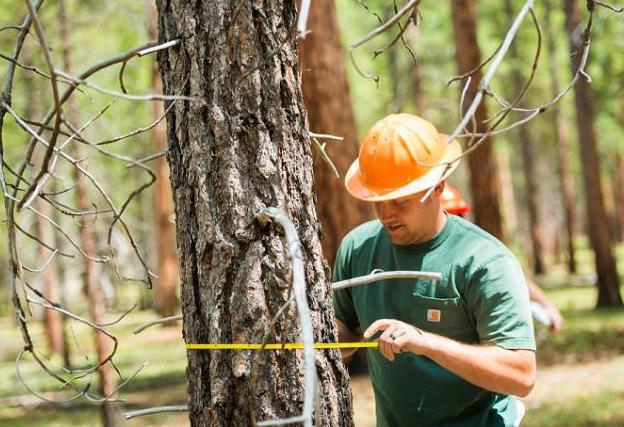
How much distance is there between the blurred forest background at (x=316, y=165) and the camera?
8.98 metres

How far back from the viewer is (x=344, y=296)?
3324mm

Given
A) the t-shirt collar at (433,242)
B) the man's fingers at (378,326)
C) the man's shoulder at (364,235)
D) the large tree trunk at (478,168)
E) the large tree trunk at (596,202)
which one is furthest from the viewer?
the large tree trunk at (596,202)

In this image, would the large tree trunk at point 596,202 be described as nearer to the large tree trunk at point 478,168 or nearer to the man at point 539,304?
the large tree trunk at point 478,168

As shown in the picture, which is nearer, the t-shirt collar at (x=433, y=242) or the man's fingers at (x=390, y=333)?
the man's fingers at (x=390, y=333)

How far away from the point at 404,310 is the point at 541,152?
4178 centimetres

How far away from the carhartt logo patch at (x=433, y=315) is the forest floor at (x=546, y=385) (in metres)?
4.72

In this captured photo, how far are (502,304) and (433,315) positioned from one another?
11.4 inches

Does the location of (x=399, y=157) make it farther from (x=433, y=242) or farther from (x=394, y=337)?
(x=394, y=337)

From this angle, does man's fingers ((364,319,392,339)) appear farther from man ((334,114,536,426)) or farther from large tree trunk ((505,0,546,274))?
large tree trunk ((505,0,546,274))

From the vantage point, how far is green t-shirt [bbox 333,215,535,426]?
279 centimetres

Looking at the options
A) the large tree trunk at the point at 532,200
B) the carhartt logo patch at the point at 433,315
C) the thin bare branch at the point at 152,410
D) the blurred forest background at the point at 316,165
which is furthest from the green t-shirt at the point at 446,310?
the large tree trunk at the point at 532,200

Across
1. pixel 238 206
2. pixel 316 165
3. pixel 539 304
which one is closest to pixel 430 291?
pixel 238 206

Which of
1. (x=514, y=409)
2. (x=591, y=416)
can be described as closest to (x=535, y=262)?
(x=591, y=416)

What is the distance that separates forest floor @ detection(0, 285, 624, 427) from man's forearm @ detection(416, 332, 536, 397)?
16.4 feet
